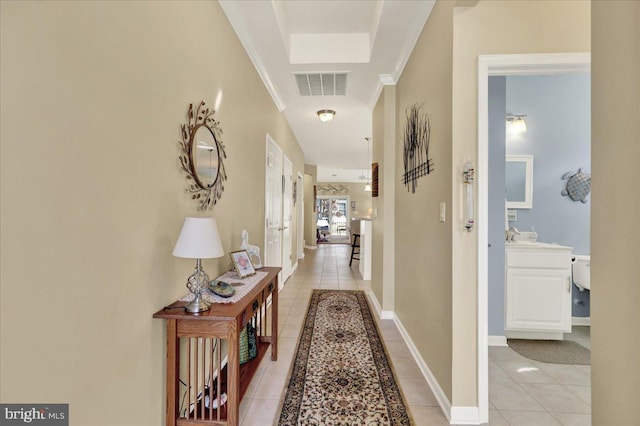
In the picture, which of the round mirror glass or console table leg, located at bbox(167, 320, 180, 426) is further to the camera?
the round mirror glass

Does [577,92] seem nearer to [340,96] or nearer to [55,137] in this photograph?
[340,96]

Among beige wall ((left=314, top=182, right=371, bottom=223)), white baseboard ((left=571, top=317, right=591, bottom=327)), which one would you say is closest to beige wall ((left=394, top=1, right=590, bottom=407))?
white baseboard ((left=571, top=317, right=591, bottom=327))

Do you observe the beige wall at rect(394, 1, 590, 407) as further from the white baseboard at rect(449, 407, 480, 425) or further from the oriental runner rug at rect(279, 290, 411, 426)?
the oriental runner rug at rect(279, 290, 411, 426)

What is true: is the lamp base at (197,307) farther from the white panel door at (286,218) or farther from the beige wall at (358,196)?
the beige wall at (358,196)

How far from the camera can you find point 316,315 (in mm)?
3363

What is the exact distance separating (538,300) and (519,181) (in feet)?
4.22

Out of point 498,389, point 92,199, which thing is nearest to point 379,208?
point 498,389

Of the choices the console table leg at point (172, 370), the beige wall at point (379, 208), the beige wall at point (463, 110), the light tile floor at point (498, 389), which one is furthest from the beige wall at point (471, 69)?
the beige wall at point (379, 208)

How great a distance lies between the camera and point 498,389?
2.01 m

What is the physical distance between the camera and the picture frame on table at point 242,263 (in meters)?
2.08

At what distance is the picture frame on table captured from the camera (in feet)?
6.84
